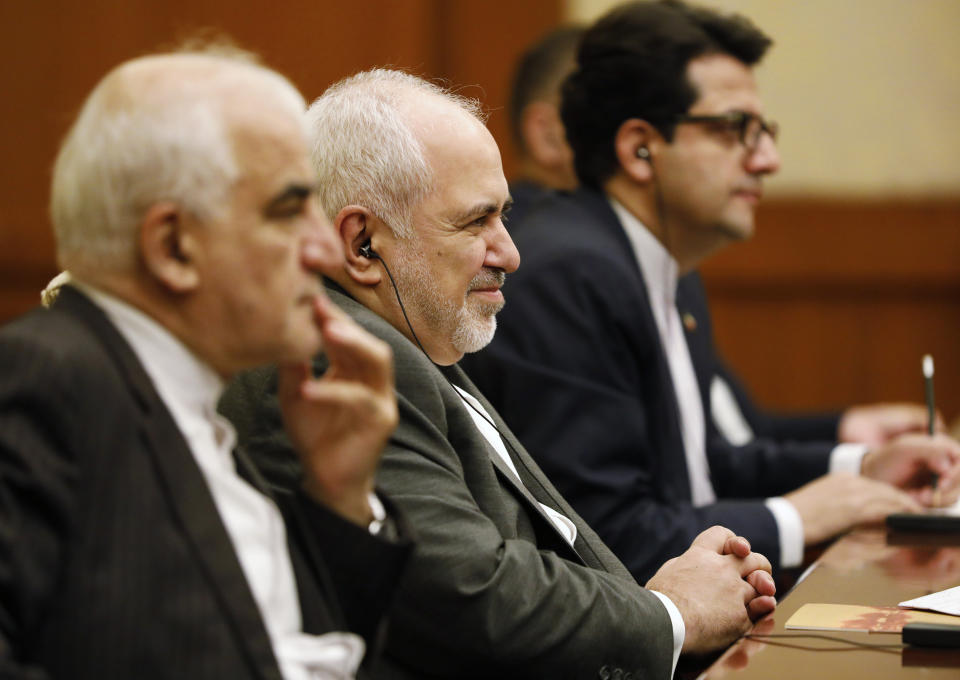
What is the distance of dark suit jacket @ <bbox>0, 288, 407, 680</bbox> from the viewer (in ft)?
3.33

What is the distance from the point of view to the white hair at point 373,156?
5.72ft

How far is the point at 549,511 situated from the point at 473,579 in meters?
0.37

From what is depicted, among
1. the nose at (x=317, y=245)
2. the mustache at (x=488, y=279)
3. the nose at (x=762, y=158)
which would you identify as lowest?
the nose at (x=762, y=158)

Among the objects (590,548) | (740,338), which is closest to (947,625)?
(590,548)

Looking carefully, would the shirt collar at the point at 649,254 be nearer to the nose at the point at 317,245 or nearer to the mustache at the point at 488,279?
the mustache at the point at 488,279

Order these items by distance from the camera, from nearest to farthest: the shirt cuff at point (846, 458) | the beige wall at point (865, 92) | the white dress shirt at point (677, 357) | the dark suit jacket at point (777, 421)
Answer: the white dress shirt at point (677, 357) → the shirt cuff at point (846, 458) → the dark suit jacket at point (777, 421) → the beige wall at point (865, 92)

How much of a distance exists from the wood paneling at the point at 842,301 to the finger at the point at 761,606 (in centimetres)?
326

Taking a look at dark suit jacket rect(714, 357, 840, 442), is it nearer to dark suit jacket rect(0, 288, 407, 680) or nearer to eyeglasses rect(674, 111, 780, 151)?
eyeglasses rect(674, 111, 780, 151)

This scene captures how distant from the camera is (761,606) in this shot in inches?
66.4

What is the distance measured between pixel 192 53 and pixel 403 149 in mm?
524

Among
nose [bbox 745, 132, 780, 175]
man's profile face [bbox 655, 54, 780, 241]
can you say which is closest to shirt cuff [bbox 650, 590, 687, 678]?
man's profile face [bbox 655, 54, 780, 241]

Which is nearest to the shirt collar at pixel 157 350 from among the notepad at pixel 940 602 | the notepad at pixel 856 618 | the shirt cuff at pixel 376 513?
the shirt cuff at pixel 376 513

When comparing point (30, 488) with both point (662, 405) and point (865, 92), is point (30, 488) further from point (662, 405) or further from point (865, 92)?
point (865, 92)

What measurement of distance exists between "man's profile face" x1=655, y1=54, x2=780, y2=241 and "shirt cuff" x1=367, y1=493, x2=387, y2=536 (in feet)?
5.04
